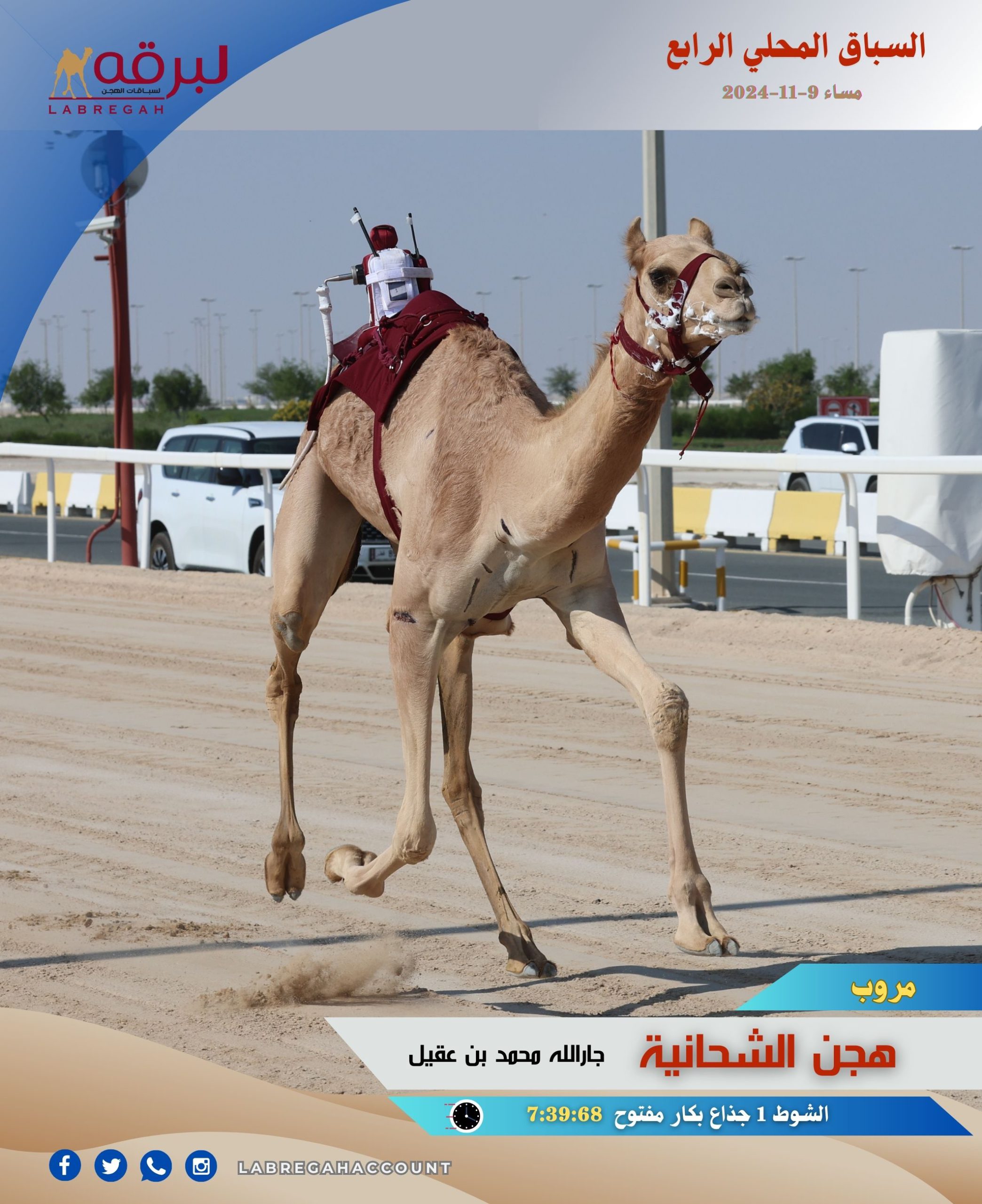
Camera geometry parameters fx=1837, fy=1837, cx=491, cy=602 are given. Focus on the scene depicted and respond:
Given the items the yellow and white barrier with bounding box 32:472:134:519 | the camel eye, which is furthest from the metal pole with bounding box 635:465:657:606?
the yellow and white barrier with bounding box 32:472:134:519

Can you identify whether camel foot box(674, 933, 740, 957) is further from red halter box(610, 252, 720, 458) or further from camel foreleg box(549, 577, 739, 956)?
red halter box(610, 252, 720, 458)

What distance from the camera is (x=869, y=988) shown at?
15.8 ft

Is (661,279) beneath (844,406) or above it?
beneath

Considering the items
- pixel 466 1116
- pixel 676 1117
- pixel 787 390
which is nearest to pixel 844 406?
pixel 787 390

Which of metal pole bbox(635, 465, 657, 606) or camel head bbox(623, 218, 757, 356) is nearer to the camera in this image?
camel head bbox(623, 218, 757, 356)

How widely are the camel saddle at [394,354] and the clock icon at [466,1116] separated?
234 cm

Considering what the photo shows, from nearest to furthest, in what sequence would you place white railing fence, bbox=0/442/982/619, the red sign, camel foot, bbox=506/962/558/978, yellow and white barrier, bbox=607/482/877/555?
camel foot, bbox=506/962/558/978
white railing fence, bbox=0/442/982/619
yellow and white barrier, bbox=607/482/877/555
the red sign

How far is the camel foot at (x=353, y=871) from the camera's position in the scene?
18.9 feet

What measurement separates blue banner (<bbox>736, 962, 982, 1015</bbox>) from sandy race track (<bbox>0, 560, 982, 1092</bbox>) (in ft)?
2.82

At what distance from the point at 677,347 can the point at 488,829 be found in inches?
151

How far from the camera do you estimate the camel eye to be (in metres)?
4.69

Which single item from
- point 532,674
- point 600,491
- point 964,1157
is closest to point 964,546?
point 532,674

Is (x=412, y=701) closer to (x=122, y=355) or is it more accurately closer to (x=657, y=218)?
(x=657, y=218)

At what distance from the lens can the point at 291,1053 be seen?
5.26 m
